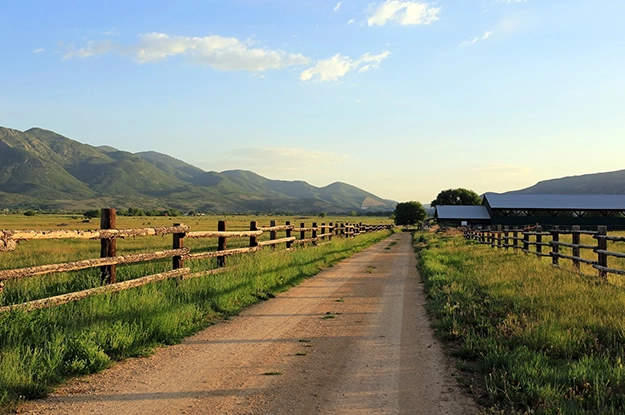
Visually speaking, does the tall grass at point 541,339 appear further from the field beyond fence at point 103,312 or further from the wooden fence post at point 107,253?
the wooden fence post at point 107,253

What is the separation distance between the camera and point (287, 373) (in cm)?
554

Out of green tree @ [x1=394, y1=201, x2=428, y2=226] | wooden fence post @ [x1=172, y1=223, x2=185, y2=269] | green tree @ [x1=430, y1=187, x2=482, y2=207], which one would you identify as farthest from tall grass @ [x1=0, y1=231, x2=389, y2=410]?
green tree @ [x1=430, y1=187, x2=482, y2=207]

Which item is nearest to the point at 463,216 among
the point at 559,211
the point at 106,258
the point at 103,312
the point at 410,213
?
the point at 559,211

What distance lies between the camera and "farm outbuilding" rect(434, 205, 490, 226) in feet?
264

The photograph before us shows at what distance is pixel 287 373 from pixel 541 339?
3.42m

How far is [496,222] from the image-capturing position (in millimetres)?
73938

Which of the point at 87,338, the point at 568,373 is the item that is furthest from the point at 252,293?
the point at 568,373

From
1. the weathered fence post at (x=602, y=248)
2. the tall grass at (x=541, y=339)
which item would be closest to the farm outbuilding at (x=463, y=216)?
the weathered fence post at (x=602, y=248)

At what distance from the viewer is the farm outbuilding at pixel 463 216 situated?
8054 centimetres

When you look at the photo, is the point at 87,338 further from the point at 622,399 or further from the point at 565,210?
the point at 565,210

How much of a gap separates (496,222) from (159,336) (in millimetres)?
73964

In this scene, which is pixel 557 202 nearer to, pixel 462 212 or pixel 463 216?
pixel 463 216

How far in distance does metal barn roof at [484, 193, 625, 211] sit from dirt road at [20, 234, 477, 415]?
71.6 meters

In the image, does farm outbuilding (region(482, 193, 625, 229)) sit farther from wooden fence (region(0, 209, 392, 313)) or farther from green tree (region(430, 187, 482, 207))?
wooden fence (region(0, 209, 392, 313))
